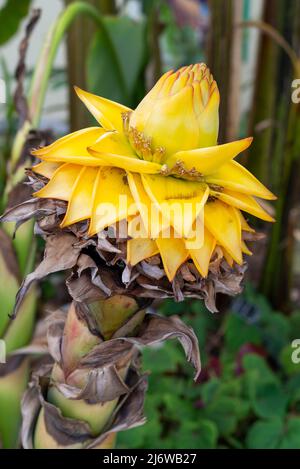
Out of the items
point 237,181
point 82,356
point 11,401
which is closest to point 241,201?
point 237,181

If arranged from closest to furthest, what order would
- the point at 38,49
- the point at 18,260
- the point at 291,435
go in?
the point at 18,260 < the point at 291,435 < the point at 38,49

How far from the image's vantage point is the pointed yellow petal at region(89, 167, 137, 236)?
25 cm

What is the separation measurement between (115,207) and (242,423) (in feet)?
1.50

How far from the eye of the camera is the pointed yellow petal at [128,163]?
249mm

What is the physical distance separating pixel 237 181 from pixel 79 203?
0.08 meters

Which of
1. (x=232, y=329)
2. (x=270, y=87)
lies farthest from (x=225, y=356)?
(x=270, y=87)

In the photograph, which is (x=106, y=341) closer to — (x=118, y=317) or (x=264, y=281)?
(x=118, y=317)

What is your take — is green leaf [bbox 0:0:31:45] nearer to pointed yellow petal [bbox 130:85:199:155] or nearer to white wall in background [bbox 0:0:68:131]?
pointed yellow petal [bbox 130:85:199:155]

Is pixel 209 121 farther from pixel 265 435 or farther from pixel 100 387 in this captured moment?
pixel 265 435

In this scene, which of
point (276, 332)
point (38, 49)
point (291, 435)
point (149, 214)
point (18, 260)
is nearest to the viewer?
point (149, 214)

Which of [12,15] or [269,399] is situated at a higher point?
[12,15]

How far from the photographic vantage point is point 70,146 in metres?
0.28

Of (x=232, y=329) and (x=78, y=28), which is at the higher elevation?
(x=78, y=28)

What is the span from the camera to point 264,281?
83 cm
